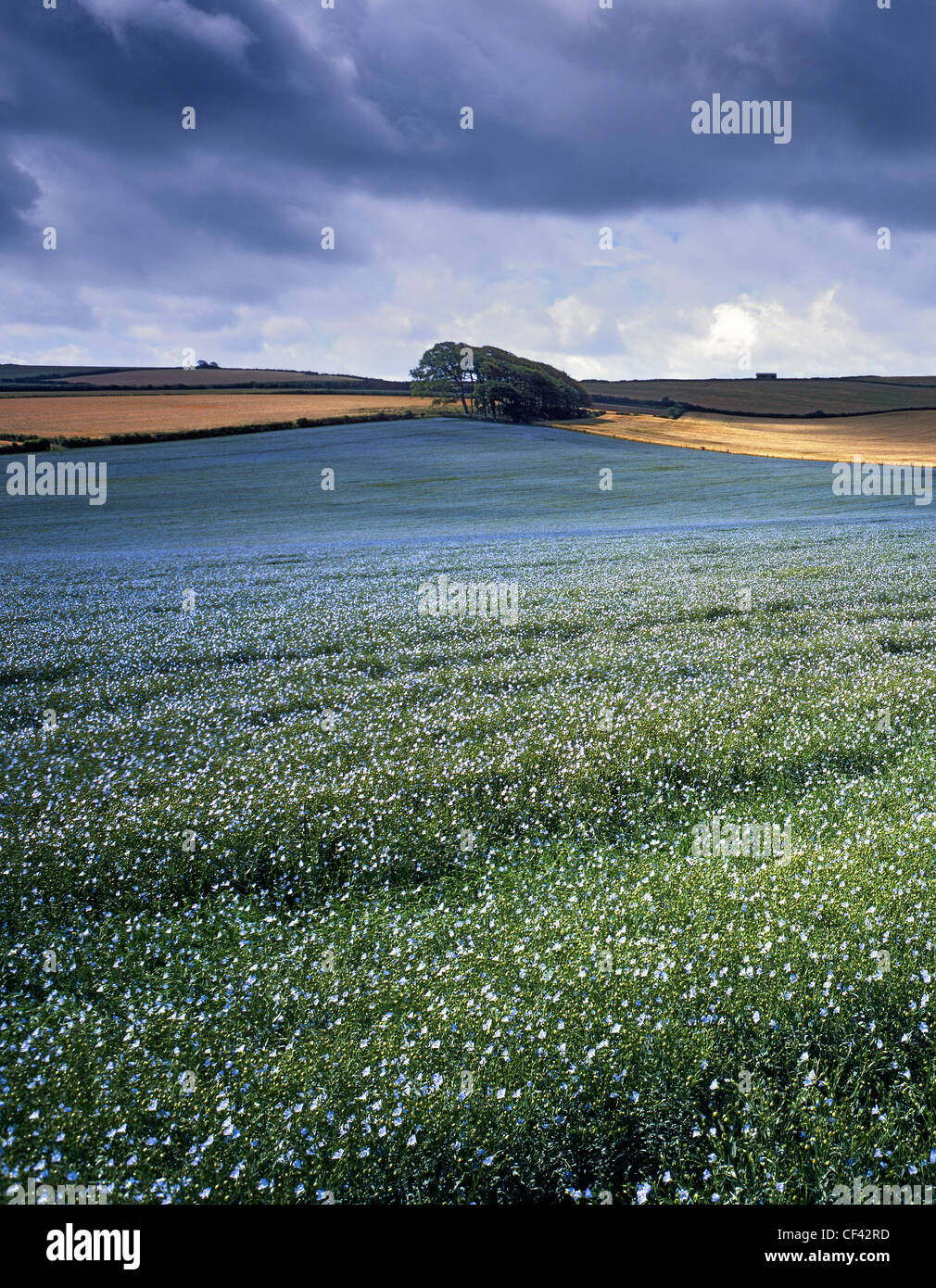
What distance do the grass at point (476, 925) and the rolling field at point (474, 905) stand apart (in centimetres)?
3

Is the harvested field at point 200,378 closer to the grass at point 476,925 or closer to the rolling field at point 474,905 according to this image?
the rolling field at point 474,905

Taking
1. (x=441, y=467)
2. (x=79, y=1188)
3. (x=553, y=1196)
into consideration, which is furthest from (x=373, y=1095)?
(x=441, y=467)

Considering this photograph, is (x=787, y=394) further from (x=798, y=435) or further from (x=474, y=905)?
(x=474, y=905)

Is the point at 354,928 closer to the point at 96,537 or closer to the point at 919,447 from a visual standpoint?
the point at 96,537

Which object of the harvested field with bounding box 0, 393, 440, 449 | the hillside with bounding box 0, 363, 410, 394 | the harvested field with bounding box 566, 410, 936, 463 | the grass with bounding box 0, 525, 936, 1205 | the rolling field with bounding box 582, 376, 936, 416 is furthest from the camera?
the hillside with bounding box 0, 363, 410, 394

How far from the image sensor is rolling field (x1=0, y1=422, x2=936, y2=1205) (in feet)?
14.4

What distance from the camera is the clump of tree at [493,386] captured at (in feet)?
325

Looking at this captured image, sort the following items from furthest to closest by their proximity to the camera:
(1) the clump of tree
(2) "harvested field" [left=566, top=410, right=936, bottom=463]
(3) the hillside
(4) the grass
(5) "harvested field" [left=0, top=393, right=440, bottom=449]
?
(3) the hillside
(1) the clump of tree
(5) "harvested field" [left=0, top=393, right=440, bottom=449]
(2) "harvested field" [left=566, top=410, right=936, bottom=463]
(4) the grass

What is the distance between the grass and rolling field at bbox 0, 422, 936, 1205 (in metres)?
0.03

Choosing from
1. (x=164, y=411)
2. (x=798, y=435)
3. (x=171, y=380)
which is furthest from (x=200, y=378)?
(x=798, y=435)

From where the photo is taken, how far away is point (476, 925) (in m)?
6.59

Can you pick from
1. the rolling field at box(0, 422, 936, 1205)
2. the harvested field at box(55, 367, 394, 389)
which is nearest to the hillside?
the harvested field at box(55, 367, 394, 389)

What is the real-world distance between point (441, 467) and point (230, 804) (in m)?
59.7

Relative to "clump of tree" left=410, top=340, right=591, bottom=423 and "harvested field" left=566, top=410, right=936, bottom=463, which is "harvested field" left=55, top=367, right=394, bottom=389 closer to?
"clump of tree" left=410, top=340, right=591, bottom=423
